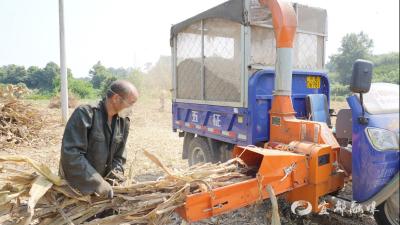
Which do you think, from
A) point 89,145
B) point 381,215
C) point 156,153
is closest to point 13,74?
point 156,153

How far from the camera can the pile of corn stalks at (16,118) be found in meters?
9.35

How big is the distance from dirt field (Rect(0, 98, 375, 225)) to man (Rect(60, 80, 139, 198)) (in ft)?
0.84

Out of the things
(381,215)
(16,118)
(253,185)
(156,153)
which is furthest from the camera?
(16,118)

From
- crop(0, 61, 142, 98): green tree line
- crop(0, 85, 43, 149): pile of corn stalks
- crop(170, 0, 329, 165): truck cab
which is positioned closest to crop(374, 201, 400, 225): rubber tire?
crop(170, 0, 329, 165): truck cab

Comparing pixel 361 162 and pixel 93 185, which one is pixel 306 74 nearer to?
pixel 361 162

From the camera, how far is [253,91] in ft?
14.2

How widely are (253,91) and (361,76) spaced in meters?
1.74

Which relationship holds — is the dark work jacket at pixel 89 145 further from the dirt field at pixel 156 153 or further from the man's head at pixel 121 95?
the dirt field at pixel 156 153

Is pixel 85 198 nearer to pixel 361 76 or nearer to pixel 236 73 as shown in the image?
pixel 361 76

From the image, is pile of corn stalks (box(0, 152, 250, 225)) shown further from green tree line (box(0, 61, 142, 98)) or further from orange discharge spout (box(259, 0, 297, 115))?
green tree line (box(0, 61, 142, 98))

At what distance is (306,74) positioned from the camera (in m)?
4.95

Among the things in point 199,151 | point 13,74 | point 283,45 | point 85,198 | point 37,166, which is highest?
point 13,74

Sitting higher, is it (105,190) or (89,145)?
(89,145)

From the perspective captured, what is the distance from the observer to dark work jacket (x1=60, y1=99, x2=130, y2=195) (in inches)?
102
